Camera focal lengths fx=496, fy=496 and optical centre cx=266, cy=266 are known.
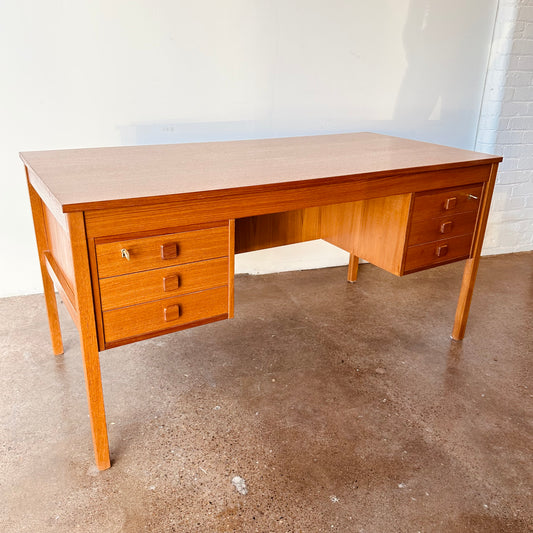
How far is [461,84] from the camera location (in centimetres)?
277

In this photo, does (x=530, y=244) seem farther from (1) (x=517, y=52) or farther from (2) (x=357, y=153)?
(2) (x=357, y=153)

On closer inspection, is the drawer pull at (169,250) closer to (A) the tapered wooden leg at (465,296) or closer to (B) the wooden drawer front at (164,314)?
(B) the wooden drawer front at (164,314)

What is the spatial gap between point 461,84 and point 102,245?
93.6 inches

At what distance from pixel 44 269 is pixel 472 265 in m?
1.63

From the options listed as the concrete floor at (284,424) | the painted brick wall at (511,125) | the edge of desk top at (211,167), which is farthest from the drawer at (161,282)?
the painted brick wall at (511,125)

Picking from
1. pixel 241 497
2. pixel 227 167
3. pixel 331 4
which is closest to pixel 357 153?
pixel 227 167

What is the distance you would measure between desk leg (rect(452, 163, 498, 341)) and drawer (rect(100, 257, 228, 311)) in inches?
43.6

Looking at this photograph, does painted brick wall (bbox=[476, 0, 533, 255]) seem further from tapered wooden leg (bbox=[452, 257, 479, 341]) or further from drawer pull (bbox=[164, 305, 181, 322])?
drawer pull (bbox=[164, 305, 181, 322])

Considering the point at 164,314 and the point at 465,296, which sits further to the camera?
the point at 465,296

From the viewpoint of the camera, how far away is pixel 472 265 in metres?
2.00

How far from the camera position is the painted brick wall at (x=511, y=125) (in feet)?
8.86

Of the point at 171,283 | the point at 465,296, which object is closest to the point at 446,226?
the point at 465,296

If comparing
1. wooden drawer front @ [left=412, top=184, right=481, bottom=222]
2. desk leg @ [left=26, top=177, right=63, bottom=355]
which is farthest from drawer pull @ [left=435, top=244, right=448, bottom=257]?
desk leg @ [left=26, top=177, right=63, bottom=355]

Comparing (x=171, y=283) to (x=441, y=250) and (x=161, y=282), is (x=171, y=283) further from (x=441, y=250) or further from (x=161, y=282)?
(x=441, y=250)
